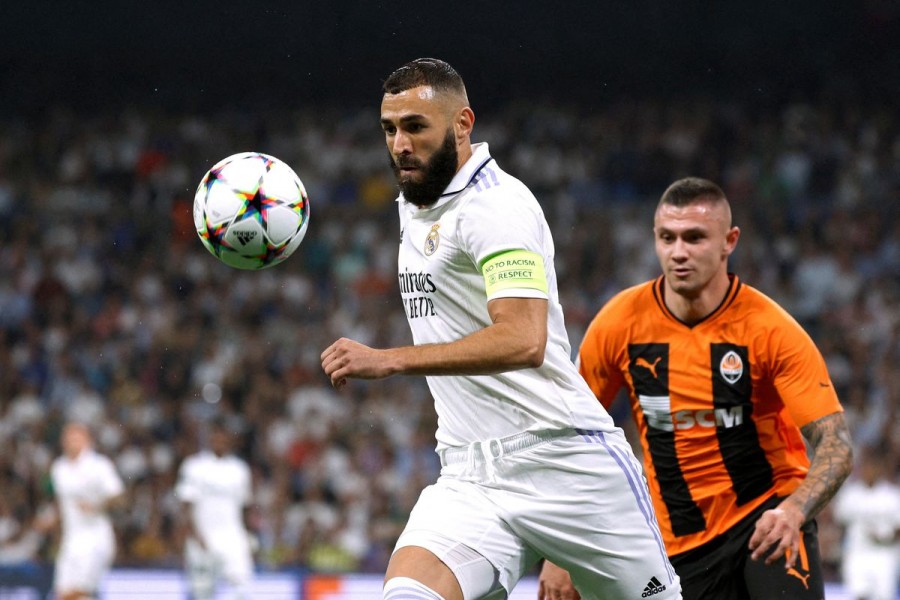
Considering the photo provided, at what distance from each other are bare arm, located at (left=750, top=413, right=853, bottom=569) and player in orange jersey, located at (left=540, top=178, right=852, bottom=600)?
0.7 inches

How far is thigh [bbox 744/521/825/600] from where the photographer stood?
483 cm

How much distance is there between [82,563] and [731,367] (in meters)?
8.90

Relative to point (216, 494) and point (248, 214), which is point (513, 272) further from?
point (216, 494)

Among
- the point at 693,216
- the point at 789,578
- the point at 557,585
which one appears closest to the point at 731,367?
the point at 693,216

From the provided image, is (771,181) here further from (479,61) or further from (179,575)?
(179,575)

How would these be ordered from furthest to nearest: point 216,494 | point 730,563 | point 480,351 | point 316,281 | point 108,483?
point 316,281
point 216,494
point 108,483
point 730,563
point 480,351

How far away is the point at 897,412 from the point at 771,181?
485cm

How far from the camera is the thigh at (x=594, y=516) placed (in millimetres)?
4137

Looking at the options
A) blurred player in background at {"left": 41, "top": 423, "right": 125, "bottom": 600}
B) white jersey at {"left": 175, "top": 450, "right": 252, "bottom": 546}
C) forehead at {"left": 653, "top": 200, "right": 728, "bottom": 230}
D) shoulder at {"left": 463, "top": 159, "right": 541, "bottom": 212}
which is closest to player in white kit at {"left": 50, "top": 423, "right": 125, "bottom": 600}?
blurred player in background at {"left": 41, "top": 423, "right": 125, "bottom": 600}

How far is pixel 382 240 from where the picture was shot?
17.2 metres

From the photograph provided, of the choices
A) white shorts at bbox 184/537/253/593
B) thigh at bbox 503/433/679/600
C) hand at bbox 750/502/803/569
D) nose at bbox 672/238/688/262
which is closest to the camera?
thigh at bbox 503/433/679/600

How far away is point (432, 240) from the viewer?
164 inches

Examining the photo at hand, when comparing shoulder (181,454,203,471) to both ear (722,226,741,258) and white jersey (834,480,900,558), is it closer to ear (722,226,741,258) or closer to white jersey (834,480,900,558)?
white jersey (834,480,900,558)

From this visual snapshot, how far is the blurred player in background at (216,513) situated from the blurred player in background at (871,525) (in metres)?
6.11
